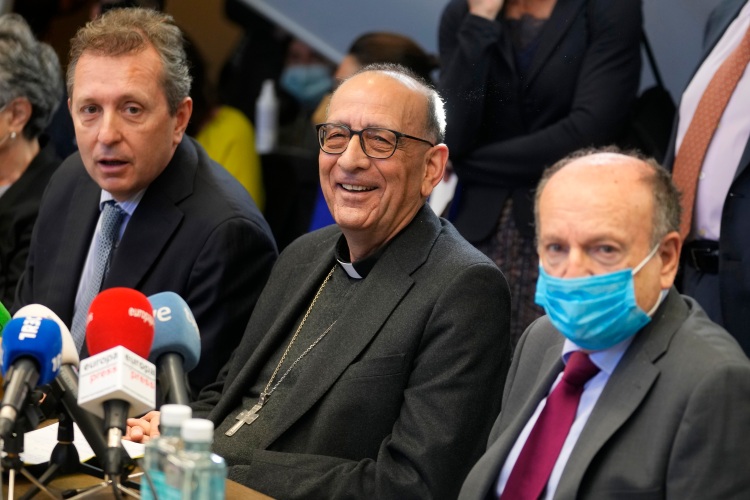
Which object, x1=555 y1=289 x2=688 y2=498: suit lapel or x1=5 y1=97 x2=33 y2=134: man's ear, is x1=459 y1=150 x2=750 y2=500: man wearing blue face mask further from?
x1=5 y1=97 x2=33 y2=134: man's ear

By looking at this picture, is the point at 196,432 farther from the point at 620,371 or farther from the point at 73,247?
the point at 73,247

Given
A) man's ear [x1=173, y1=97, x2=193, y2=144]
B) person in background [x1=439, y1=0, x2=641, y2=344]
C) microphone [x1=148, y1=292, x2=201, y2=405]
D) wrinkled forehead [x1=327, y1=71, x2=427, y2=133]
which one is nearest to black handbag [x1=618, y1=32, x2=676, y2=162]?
person in background [x1=439, y1=0, x2=641, y2=344]

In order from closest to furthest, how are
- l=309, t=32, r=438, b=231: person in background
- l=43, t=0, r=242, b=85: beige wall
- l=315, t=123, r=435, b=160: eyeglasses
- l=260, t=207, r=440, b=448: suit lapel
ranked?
l=260, t=207, r=440, b=448: suit lapel, l=315, t=123, r=435, b=160: eyeglasses, l=309, t=32, r=438, b=231: person in background, l=43, t=0, r=242, b=85: beige wall

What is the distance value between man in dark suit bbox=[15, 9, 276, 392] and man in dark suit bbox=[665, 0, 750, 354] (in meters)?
1.38

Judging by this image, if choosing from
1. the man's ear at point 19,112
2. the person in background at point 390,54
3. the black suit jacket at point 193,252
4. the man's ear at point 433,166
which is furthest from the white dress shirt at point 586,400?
the man's ear at point 19,112

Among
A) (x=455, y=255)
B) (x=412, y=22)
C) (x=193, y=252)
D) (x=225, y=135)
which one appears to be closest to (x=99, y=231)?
(x=193, y=252)

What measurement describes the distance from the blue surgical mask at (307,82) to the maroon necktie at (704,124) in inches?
109

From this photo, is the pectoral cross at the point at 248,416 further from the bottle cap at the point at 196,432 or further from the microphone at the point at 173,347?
the bottle cap at the point at 196,432

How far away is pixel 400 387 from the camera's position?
284 centimetres

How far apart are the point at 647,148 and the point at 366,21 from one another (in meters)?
2.16

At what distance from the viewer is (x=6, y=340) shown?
210 cm

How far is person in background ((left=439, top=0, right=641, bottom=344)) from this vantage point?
156 inches

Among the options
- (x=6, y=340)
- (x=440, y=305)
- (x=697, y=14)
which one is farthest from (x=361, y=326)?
(x=697, y=14)

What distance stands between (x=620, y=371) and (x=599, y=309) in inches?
5.4
